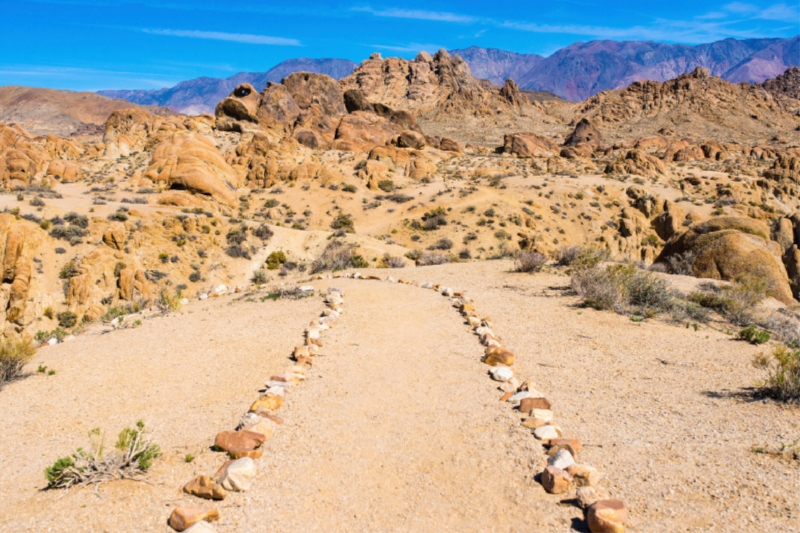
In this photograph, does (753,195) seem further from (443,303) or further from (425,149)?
(443,303)

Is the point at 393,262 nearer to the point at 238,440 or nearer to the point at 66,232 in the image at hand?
the point at 66,232

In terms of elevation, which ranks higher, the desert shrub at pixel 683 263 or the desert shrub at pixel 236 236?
the desert shrub at pixel 236 236

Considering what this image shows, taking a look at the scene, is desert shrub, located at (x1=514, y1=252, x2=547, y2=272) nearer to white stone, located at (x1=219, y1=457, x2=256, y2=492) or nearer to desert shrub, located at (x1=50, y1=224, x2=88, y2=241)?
white stone, located at (x1=219, y1=457, x2=256, y2=492)

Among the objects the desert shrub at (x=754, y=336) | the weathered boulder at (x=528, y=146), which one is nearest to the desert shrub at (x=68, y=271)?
the desert shrub at (x=754, y=336)

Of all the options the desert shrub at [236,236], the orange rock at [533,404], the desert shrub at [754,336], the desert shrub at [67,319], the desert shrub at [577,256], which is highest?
the desert shrub at [236,236]

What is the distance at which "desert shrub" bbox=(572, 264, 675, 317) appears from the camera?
946cm

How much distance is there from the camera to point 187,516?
3350mm

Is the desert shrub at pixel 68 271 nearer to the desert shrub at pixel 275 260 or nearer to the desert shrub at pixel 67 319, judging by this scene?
the desert shrub at pixel 67 319

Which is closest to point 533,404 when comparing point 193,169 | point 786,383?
point 786,383

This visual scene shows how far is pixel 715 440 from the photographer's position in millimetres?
4477

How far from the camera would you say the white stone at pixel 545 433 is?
467 centimetres

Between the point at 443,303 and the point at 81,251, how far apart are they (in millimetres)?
15648

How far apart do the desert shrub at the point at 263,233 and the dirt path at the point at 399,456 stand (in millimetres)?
16369

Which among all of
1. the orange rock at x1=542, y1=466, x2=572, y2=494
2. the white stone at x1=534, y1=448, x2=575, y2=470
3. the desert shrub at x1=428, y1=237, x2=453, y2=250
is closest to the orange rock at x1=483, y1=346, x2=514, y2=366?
the white stone at x1=534, y1=448, x2=575, y2=470
